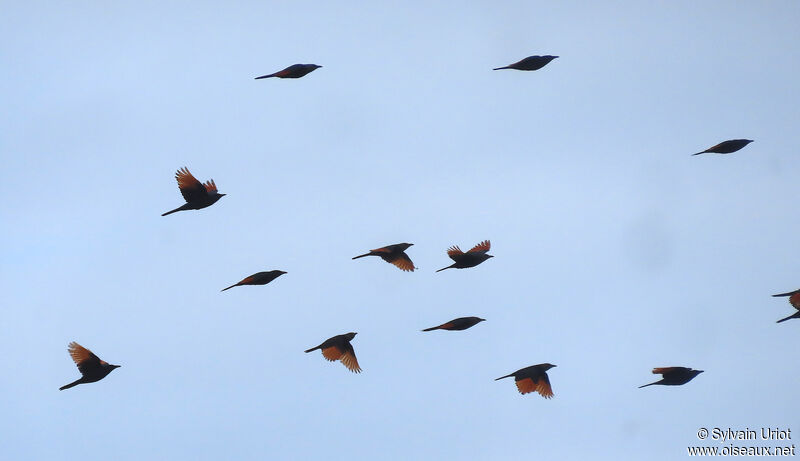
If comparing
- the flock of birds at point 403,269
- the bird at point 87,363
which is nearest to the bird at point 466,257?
the flock of birds at point 403,269

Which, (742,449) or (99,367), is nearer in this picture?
(99,367)

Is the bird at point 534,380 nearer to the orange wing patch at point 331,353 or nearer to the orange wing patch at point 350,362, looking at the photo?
the orange wing patch at point 350,362

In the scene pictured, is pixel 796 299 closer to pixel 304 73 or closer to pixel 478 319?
pixel 478 319

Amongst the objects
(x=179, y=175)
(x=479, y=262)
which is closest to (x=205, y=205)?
(x=179, y=175)

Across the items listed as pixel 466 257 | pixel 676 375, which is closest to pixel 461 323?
pixel 466 257

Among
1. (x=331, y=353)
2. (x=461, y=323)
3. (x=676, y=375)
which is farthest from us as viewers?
(x=331, y=353)

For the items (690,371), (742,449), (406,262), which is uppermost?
(406,262)

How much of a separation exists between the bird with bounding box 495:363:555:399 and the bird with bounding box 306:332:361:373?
5.17 meters

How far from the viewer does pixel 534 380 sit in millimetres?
52656

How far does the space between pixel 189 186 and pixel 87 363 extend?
6.08m

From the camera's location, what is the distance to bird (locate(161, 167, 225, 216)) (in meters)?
49.6

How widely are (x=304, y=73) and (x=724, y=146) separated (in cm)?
1383

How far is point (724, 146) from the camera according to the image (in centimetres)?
5366

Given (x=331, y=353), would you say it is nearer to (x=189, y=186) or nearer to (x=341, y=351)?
(x=341, y=351)
